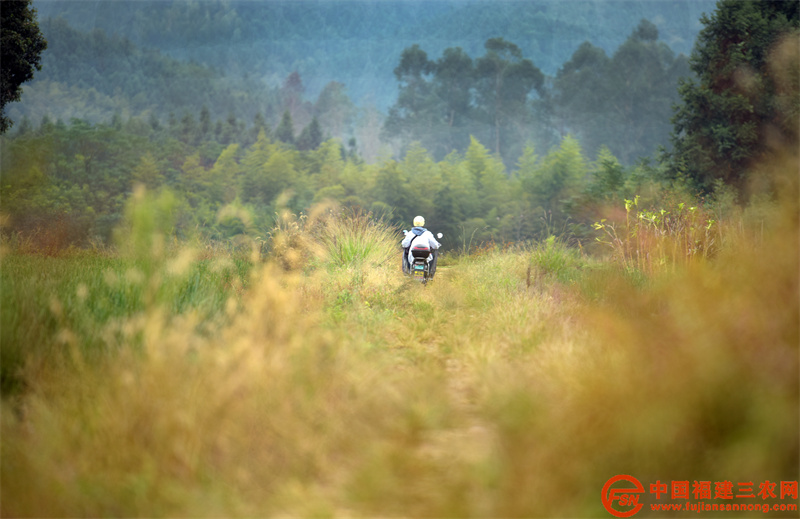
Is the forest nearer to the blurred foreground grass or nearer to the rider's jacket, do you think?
the blurred foreground grass

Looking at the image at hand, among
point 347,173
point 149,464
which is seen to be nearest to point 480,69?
point 347,173

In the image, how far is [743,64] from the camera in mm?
16891

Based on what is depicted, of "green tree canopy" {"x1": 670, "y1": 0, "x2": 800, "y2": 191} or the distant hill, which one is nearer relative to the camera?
"green tree canopy" {"x1": 670, "y1": 0, "x2": 800, "y2": 191}

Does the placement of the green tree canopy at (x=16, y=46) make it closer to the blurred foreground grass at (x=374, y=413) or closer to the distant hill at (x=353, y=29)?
the blurred foreground grass at (x=374, y=413)

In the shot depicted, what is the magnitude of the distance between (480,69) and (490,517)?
197 ft

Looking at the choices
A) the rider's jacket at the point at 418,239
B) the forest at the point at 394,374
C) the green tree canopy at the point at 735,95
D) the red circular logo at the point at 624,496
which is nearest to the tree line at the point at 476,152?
the green tree canopy at the point at 735,95

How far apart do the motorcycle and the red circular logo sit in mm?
6309

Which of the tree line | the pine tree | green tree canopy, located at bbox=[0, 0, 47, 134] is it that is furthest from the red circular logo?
the pine tree

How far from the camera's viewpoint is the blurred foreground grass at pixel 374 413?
2.39 m

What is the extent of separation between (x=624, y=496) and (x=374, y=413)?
133cm

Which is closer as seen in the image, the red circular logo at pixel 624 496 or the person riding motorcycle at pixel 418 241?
the red circular logo at pixel 624 496

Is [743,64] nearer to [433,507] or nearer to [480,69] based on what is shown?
[433,507]

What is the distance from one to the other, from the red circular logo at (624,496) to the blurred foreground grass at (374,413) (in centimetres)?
4

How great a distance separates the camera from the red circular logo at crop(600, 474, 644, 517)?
2303mm
